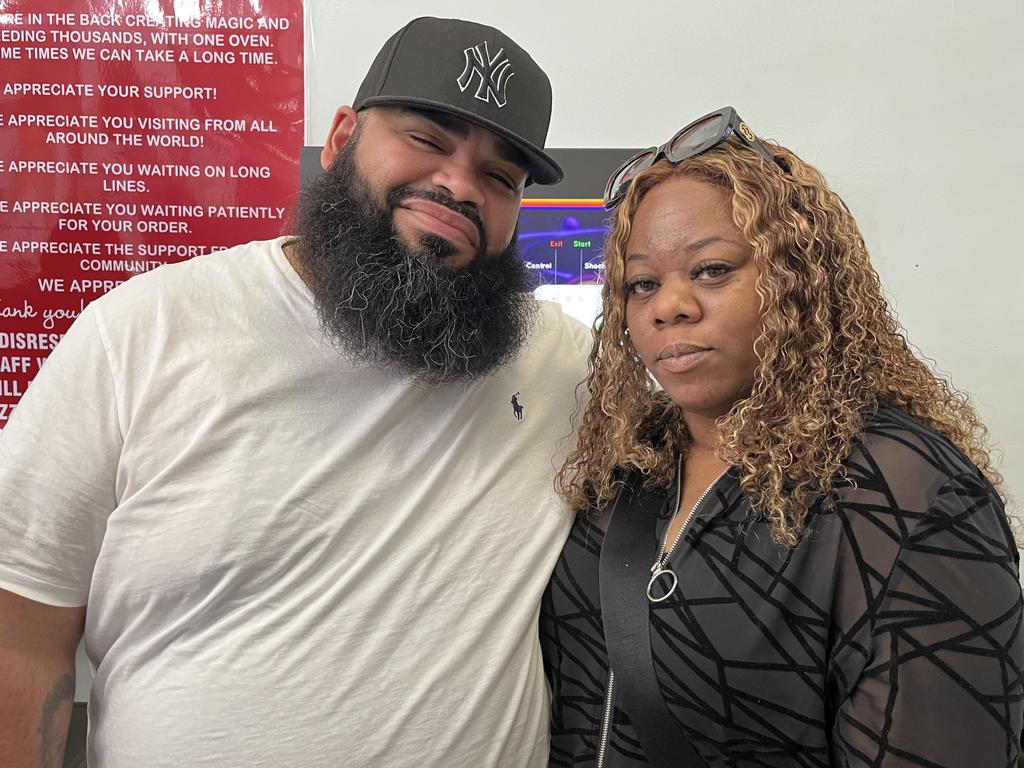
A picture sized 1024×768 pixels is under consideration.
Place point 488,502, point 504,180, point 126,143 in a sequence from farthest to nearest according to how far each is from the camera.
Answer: point 126,143
point 504,180
point 488,502

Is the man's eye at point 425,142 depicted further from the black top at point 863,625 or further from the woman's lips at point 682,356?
the black top at point 863,625

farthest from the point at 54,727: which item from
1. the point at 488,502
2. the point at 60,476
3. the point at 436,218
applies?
the point at 436,218

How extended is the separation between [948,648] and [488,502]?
60 centimetres

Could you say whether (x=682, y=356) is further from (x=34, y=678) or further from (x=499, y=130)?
(x=34, y=678)

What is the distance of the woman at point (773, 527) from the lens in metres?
0.87

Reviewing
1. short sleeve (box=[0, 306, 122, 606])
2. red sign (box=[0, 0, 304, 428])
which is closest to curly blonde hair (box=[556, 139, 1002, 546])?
short sleeve (box=[0, 306, 122, 606])

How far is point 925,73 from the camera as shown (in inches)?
72.6

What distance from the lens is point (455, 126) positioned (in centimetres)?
119

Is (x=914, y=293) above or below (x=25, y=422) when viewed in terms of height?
above

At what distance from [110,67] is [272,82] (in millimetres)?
359

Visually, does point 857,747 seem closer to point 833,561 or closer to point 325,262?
point 833,561

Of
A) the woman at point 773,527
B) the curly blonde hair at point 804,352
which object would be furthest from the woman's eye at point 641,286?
the curly blonde hair at point 804,352

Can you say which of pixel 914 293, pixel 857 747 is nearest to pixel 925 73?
pixel 914 293

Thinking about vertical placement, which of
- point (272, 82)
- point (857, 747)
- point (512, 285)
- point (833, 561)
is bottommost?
point (857, 747)
